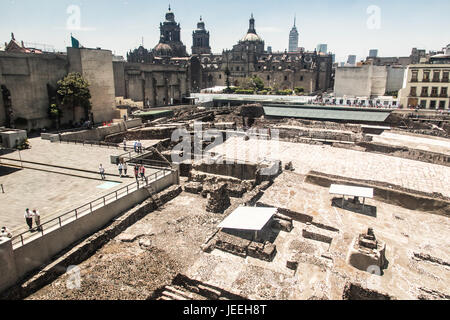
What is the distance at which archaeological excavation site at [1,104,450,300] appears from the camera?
999 cm

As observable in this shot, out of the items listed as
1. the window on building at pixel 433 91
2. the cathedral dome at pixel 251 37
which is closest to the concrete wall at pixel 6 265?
Result: the window on building at pixel 433 91

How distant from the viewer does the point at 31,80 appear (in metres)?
26.5

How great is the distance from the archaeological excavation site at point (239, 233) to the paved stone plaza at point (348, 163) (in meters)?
0.17

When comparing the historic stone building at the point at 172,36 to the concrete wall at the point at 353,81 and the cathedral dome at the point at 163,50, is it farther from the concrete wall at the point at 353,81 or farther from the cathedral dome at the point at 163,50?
the concrete wall at the point at 353,81

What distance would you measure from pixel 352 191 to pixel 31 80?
2637cm

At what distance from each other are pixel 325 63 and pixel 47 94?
72.1 m

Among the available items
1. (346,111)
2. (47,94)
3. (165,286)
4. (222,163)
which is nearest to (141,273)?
(165,286)

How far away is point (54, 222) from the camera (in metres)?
12.0

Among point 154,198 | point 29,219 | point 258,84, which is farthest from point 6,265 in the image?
point 258,84

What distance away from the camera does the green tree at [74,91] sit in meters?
28.0

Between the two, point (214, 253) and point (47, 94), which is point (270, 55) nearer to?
point (47, 94)

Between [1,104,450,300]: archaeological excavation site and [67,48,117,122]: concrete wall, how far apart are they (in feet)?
29.6

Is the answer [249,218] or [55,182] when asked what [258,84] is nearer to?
[55,182]

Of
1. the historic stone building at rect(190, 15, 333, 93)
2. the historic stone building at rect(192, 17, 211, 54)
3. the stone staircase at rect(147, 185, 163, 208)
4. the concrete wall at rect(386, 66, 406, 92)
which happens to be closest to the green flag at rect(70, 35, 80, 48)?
the stone staircase at rect(147, 185, 163, 208)
